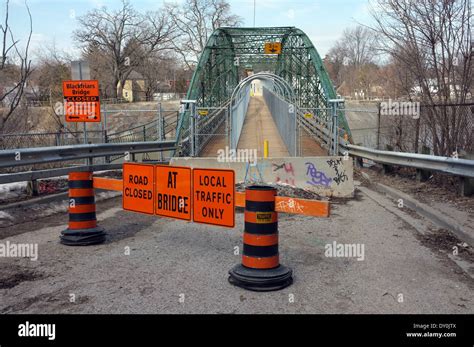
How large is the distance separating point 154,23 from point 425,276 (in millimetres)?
80138

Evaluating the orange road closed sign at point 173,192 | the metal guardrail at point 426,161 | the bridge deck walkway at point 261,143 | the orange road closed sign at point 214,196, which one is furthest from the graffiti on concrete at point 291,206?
the bridge deck walkway at point 261,143

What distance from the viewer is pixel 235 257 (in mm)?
6523

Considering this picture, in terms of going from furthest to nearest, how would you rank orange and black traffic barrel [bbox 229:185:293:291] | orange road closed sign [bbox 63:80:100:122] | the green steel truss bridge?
the green steel truss bridge → orange road closed sign [bbox 63:80:100:122] → orange and black traffic barrel [bbox 229:185:293:291]

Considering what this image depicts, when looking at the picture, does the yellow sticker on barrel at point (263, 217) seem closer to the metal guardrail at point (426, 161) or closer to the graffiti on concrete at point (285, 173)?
the metal guardrail at point (426, 161)

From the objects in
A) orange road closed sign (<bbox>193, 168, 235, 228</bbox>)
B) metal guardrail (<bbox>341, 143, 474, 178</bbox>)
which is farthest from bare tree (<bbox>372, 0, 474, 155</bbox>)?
orange road closed sign (<bbox>193, 168, 235, 228</bbox>)

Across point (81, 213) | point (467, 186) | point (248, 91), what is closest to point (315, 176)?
point (467, 186)

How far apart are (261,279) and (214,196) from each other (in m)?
1.35

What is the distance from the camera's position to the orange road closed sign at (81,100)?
1220 centimetres

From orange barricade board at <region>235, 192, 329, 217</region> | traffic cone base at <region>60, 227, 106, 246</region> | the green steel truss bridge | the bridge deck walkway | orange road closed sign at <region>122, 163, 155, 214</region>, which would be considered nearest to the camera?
orange barricade board at <region>235, 192, 329, 217</region>

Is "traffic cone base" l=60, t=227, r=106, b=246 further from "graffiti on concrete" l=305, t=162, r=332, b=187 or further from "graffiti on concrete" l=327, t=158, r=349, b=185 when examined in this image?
"graffiti on concrete" l=327, t=158, r=349, b=185

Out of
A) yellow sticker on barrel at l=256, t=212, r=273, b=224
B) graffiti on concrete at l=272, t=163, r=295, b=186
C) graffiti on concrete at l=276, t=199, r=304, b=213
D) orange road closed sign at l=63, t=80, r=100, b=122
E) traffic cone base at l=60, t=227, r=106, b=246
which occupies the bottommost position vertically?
traffic cone base at l=60, t=227, r=106, b=246

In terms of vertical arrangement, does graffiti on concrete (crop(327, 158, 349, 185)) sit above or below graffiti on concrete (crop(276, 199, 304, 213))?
below

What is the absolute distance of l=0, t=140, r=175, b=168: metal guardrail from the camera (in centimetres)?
848

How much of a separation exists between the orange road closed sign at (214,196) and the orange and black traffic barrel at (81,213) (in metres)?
1.82
